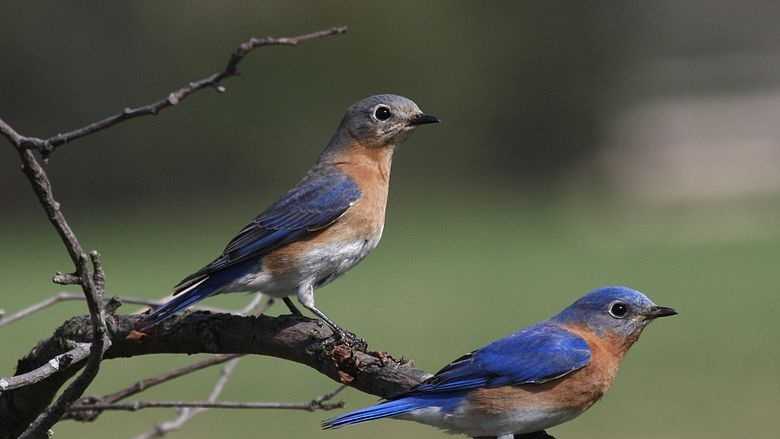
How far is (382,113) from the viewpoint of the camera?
618 centimetres

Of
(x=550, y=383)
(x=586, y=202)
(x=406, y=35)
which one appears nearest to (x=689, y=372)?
(x=550, y=383)

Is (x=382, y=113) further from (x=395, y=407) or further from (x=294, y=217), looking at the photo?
(x=395, y=407)

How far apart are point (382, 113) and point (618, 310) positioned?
165cm

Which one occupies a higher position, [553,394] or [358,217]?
[358,217]

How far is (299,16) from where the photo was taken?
30141 mm

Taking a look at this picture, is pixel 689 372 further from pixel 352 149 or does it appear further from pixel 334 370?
pixel 334 370

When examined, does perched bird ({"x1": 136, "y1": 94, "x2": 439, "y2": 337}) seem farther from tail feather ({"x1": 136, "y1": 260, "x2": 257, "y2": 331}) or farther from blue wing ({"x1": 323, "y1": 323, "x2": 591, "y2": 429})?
blue wing ({"x1": 323, "y1": 323, "x2": 591, "y2": 429})

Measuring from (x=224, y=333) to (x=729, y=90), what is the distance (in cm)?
3502

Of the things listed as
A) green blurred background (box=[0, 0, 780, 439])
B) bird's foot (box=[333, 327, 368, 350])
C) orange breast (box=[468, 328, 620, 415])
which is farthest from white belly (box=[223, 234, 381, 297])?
green blurred background (box=[0, 0, 780, 439])

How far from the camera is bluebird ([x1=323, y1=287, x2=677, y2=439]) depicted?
443 centimetres

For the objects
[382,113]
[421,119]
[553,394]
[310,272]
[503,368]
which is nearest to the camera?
[553,394]

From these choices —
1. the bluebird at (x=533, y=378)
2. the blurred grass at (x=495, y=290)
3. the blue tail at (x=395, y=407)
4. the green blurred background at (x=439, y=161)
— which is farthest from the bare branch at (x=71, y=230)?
the green blurred background at (x=439, y=161)

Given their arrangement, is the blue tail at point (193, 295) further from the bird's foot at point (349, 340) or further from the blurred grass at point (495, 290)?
the blurred grass at point (495, 290)

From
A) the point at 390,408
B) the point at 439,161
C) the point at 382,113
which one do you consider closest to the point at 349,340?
the point at 390,408
